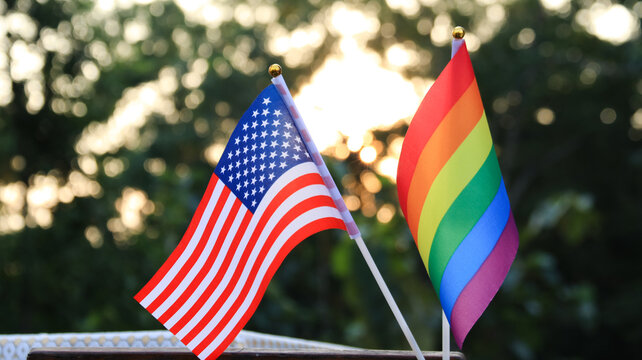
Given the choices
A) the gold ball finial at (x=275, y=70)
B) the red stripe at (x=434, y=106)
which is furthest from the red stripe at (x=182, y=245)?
the red stripe at (x=434, y=106)

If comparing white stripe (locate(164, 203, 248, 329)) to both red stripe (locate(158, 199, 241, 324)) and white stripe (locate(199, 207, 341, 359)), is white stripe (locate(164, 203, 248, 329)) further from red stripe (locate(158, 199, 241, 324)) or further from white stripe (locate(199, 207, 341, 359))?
white stripe (locate(199, 207, 341, 359))

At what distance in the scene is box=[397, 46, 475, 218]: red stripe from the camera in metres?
2.74

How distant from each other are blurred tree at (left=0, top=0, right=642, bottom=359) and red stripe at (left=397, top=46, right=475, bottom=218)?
8.55 metres

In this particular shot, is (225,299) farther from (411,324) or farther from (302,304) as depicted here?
(302,304)

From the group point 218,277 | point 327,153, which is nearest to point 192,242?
point 218,277

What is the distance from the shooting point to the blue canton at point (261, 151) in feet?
9.33

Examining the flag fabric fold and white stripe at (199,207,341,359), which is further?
white stripe at (199,207,341,359)

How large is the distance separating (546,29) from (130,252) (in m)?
14.7

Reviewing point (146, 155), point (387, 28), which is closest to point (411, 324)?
point (146, 155)

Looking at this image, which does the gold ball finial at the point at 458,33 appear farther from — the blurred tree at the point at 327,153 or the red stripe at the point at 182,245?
the blurred tree at the point at 327,153

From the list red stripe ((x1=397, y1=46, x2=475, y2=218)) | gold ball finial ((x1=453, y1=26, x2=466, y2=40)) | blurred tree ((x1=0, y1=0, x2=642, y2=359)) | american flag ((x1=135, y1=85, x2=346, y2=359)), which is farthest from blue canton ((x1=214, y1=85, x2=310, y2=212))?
blurred tree ((x1=0, y1=0, x2=642, y2=359))

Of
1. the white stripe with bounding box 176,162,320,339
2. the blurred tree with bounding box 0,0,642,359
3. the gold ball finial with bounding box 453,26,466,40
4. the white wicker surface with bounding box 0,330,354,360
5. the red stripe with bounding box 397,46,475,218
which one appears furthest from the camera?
the blurred tree with bounding box 0,0,642,359

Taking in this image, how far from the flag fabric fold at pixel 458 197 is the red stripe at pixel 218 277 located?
0.66 meters

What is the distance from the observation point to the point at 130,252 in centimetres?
1647
